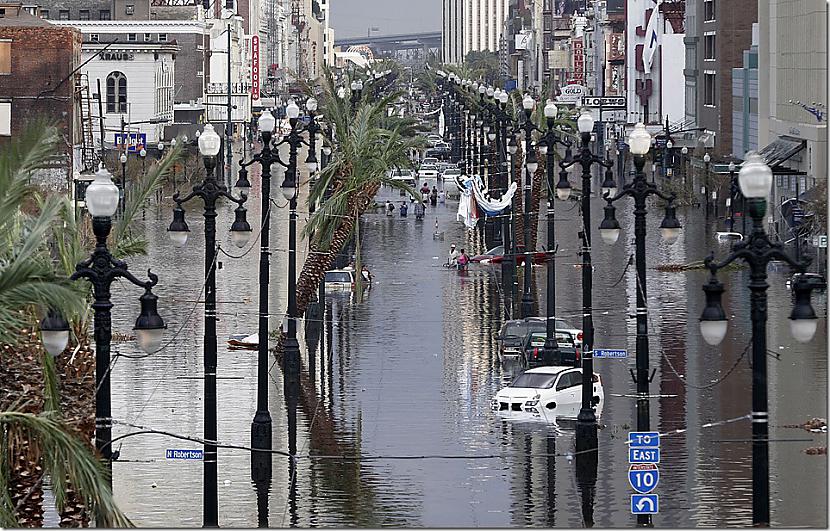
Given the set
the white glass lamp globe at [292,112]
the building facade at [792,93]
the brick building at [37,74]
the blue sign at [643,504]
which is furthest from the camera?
the building facade at [792,93]

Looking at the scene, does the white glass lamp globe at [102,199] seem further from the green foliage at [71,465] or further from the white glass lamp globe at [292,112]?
the white glass lamp globe at [292,112]

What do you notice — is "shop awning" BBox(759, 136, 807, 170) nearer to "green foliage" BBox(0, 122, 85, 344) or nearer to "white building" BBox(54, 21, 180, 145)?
"white building" BBox(54, 21, 180, 145)

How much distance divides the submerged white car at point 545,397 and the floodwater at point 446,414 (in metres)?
0.45

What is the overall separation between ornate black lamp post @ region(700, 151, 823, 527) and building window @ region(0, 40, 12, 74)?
189 feet

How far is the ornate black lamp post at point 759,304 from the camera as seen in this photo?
1614cm

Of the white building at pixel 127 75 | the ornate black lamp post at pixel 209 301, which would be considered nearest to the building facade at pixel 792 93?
the ornate black lamp post at pixel 209 301

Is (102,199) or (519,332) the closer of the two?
(102,199)

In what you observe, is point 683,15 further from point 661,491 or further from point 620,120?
point 661,491

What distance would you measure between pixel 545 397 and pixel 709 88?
75.8 meters

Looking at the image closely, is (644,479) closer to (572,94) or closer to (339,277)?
(339,277)

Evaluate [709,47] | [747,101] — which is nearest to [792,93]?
[747,101]

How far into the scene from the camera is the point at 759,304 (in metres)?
16.3

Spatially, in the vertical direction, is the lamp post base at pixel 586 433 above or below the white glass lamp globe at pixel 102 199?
below

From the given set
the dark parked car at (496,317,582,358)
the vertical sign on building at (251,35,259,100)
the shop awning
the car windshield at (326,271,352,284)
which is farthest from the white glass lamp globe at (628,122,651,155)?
the vertical sign on building at (251,35,259,100)
